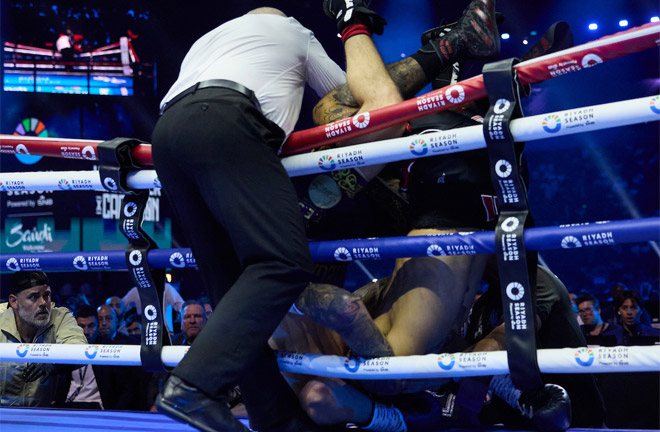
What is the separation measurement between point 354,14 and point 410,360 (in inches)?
40.3

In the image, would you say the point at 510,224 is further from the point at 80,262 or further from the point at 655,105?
the point at 80,262

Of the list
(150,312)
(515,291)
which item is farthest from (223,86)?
(515,291)

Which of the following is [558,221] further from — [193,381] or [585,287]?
[193,381]

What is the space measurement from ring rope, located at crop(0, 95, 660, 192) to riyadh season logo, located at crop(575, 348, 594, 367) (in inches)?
19.5

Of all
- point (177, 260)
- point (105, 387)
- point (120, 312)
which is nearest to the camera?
point (177, 260)

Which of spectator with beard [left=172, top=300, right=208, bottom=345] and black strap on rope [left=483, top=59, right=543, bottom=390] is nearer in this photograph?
black strap on rope [left=483, top=59, right=543, bottom=390]

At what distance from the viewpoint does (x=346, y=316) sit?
1688mm

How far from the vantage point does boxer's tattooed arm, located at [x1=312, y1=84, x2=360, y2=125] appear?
6.53 ft

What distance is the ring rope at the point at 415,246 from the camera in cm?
148

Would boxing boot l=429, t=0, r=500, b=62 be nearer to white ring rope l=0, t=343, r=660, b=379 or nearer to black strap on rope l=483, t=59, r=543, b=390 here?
black strap on rope l=483, t=59, r=543, b=390

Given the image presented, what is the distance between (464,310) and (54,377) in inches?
88.7

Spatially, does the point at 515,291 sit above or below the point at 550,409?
above

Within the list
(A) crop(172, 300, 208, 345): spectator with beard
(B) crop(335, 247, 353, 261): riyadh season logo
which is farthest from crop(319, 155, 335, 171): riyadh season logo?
(A) crop(172, 300, 208, 345): spectator with beard

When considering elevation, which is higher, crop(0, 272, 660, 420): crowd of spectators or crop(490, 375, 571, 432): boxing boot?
crop(0, 272, 660, 420): crowd of spectators
